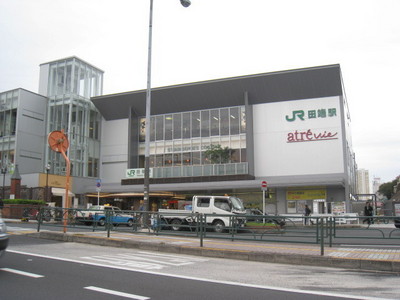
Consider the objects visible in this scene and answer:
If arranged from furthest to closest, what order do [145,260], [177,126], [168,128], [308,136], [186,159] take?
1. [168,128]
2. [177,126]
3. [186,159]
4. [308,136]
5. [145,260]

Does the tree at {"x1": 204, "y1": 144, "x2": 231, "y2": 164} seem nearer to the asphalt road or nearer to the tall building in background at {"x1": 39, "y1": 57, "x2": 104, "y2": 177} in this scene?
the tall building in background at {"x1": 39, "y1": 57, "x2": 104, "y2": 177}

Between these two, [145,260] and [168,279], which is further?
[145,260]

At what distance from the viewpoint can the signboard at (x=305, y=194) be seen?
3350 centimetres

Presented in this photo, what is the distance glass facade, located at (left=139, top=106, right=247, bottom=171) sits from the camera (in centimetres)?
3753

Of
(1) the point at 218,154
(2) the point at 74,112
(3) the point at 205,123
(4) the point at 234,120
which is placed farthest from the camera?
(2) the point at 74,112

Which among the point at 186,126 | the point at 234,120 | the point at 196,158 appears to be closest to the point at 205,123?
the point at 186,126

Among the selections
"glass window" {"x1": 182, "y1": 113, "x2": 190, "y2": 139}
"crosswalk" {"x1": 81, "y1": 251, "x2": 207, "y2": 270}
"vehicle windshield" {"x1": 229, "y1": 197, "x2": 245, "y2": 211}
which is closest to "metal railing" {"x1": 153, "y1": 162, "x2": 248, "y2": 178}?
"glass window" {"x1": 182, "y1": 113, "x2": 190, "y2": 139}

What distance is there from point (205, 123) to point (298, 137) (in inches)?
376

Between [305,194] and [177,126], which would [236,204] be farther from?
[177,126]

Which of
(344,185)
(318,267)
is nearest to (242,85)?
(344,185)

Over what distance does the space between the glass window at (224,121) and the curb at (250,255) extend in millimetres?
25646

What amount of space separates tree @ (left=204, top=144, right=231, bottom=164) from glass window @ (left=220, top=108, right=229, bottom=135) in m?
2.01

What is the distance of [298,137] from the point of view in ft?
114

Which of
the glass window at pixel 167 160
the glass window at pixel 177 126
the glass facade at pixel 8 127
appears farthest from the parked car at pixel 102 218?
the glass facade at pixel 8 127
